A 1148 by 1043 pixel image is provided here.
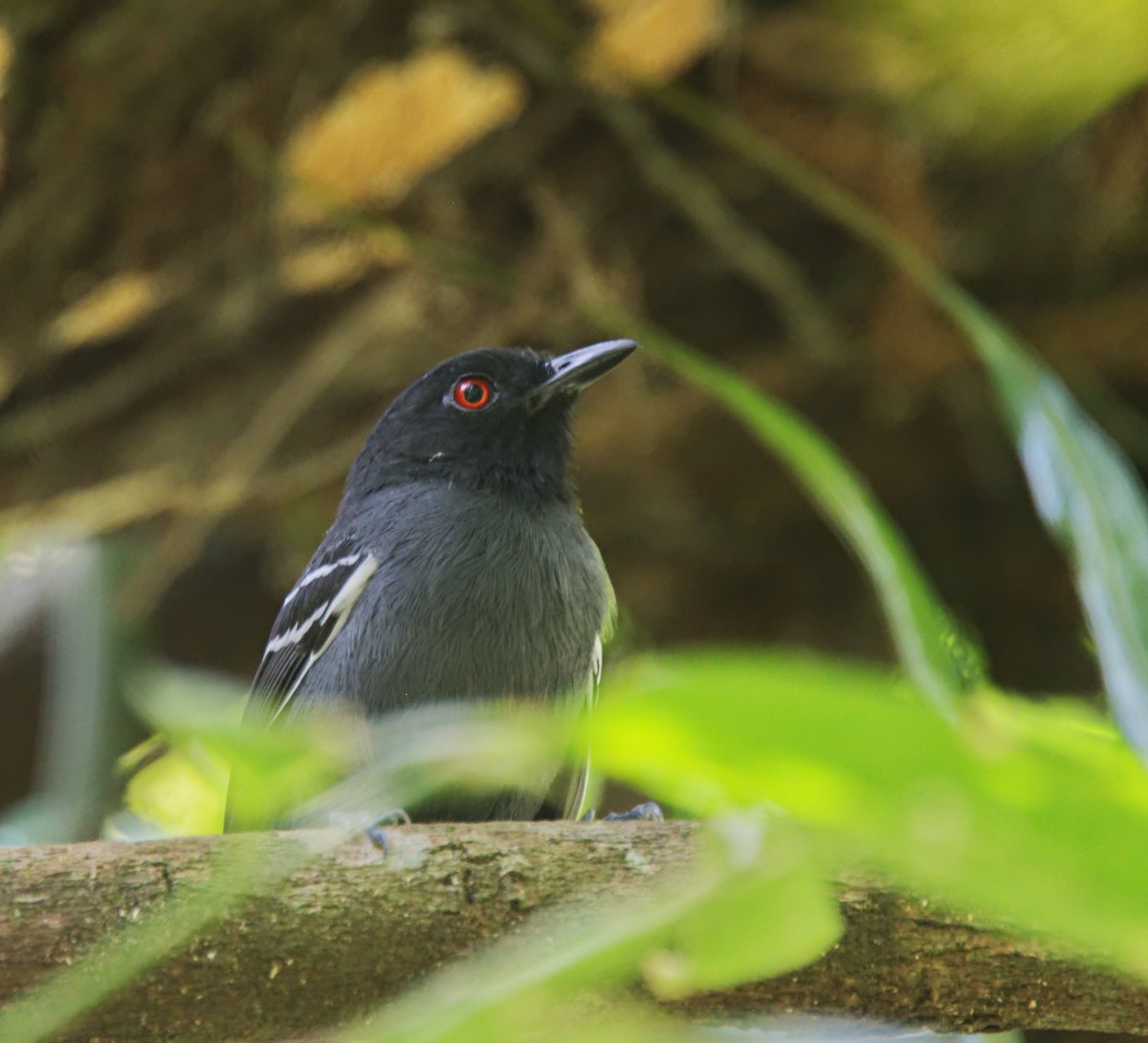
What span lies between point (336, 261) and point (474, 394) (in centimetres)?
73

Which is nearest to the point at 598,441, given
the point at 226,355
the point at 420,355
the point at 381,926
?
the point at 420,355

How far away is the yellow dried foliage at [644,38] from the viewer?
3627mm

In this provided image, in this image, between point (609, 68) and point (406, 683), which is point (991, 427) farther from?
point (406, 683)

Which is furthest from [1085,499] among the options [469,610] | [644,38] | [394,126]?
[394,126]

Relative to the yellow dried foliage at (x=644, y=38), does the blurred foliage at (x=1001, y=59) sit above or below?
below

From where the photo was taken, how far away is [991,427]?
4.35 m

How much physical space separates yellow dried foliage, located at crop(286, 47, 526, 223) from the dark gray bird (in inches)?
24.1

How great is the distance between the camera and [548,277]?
3.97 m

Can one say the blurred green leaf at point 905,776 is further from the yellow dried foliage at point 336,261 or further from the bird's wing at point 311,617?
the yellow dried foliage at point 336,261

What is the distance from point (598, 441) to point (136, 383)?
1.36m

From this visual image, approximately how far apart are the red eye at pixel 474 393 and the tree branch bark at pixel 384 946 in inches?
81.1

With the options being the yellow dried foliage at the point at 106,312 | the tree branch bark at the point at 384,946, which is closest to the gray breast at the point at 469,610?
the yellow dried foliage at the point at 106,312

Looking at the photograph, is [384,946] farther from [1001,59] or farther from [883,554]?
[1001,59]

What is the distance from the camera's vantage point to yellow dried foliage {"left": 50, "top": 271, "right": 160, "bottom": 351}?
3.97 m
